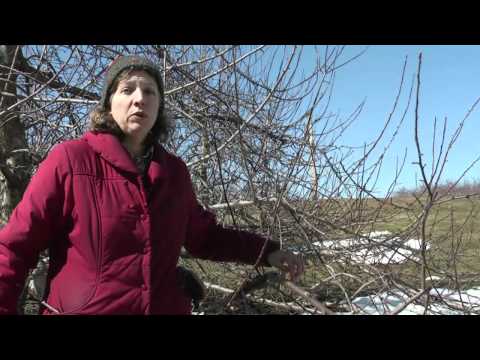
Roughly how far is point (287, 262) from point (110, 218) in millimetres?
776

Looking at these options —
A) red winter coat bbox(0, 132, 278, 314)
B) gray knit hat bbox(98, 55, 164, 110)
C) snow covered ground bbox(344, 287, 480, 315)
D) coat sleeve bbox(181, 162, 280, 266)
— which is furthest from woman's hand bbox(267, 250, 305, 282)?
gray knit hat bbox(98, 55, 164, 110)

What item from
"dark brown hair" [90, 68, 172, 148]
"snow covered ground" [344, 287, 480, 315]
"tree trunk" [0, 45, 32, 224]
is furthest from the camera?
"tree trunk" [0, 45, 32, 224]

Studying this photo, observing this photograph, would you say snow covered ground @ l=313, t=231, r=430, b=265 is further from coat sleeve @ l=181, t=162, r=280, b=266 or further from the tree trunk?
the tree trunk

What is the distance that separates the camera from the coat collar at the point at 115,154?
1421mm

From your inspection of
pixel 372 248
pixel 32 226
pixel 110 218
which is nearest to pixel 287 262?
pixel 110 218

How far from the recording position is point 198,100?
346 cm

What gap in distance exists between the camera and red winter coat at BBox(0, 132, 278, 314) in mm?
1273

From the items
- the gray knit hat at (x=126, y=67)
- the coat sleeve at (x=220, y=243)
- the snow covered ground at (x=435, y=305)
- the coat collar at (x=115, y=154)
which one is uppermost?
the gray knit hat at (x=126, y=67)

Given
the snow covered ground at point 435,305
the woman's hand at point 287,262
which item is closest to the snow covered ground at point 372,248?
the snow covered ground at point 435,305

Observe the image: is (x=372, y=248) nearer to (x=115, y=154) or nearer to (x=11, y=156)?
(x=115, y=154)

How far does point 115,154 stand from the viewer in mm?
1426

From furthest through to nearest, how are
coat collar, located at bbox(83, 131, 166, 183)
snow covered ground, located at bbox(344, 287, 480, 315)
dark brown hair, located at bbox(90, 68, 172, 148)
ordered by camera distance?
snow covered ground, located at bbox(344, 287, 480, 315) < dark brown hair, located at bbox(90, 68, 172, 148) < coat collar, located at bbox(83, 131, 166, 183)

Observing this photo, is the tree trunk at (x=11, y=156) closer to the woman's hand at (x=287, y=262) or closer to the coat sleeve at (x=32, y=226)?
A: the coat sleeve at (x=32, y=226)
